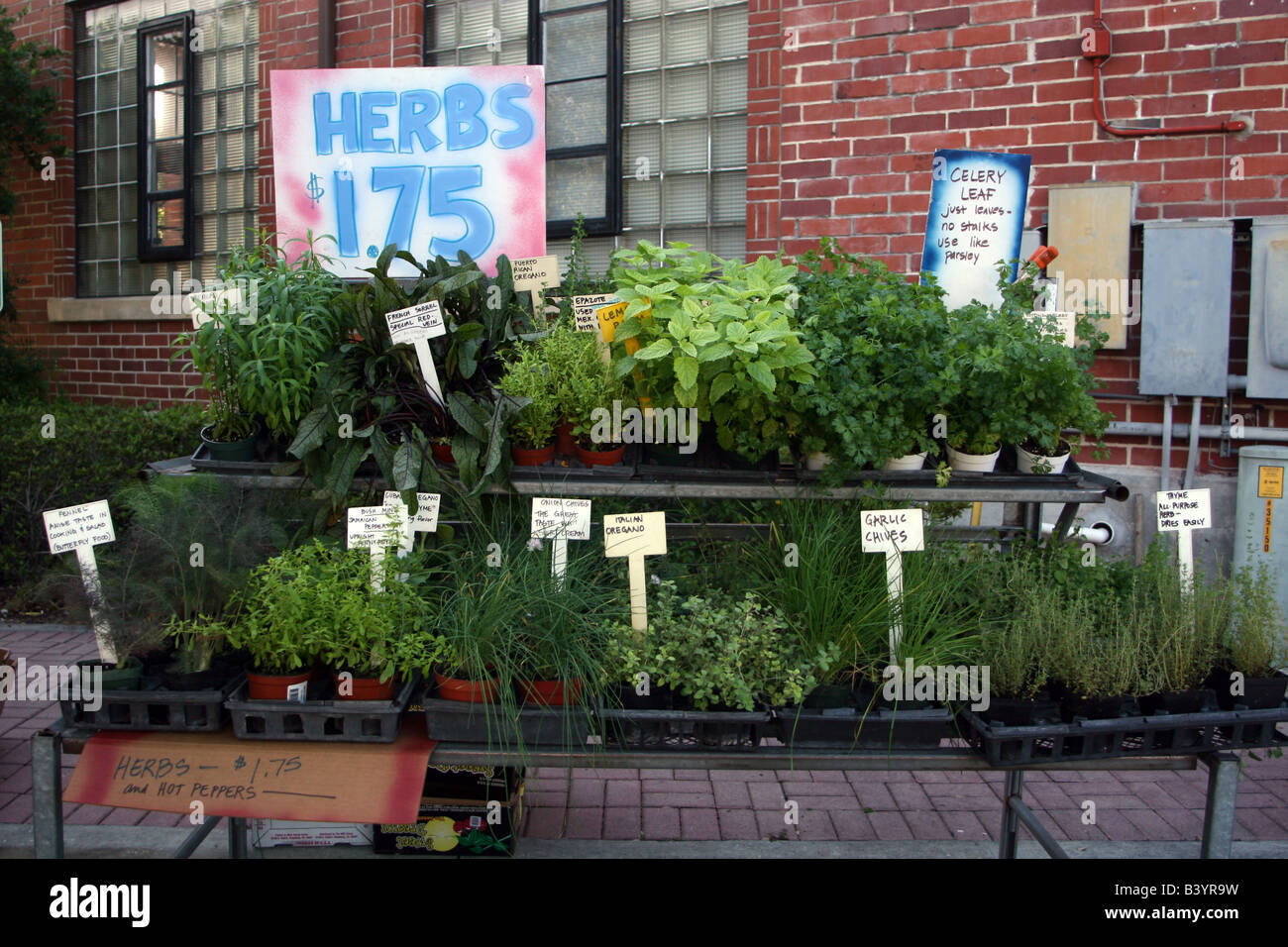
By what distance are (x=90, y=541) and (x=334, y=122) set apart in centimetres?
186

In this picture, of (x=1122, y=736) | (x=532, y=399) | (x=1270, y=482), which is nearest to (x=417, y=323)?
(x=532, y=399)

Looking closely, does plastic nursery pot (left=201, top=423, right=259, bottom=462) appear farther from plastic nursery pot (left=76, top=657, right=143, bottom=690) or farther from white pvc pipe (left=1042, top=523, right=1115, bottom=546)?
white pvc pipe (left=1042, top=523, right=1115, bottom=546)

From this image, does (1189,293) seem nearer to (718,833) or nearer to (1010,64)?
(1010,64)

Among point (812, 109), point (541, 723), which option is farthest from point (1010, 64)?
point (541, 723)

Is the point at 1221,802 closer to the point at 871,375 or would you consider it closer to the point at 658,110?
the point at 871,375

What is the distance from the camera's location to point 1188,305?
4.70 m

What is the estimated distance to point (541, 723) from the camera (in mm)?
2355

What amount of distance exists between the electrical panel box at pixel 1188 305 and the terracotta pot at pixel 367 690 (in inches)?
164

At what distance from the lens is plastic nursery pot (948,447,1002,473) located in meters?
2.73

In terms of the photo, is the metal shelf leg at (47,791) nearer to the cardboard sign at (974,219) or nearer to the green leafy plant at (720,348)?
the green leafy plant at (720,348)

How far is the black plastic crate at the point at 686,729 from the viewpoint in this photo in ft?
7.70

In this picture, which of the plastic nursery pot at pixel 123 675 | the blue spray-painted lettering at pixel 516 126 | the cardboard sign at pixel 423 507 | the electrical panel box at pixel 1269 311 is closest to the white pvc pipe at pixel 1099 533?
the electrical panel box at pixel 1269 311

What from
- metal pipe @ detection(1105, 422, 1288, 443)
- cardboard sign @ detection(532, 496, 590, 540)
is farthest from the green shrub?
metal pipe @ detection(1105, 422, 1288, 443)

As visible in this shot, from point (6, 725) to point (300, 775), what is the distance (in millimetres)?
3061
